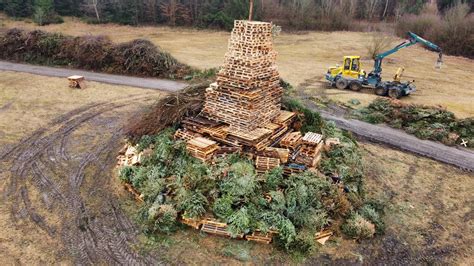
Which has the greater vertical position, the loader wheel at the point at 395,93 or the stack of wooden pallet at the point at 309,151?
the loader wheel at the point at 395,93

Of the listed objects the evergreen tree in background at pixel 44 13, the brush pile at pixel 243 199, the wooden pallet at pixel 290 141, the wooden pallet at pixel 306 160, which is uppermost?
the evergreen tree in background at pixel 44 13

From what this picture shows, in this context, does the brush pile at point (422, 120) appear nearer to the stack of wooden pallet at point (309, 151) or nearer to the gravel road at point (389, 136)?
the gravel road at point (389, 136)

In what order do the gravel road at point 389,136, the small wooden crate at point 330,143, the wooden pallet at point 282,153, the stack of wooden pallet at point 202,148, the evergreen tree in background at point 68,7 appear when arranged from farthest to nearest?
the evergreen tree in background at point 68,7, the gravel road at point 389,136, the small wooden crate at point 330,143, the wooden pallet at point 282,153, the stack of wooden pallet at point 202,148

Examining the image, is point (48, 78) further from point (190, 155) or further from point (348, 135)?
point (348, 135)

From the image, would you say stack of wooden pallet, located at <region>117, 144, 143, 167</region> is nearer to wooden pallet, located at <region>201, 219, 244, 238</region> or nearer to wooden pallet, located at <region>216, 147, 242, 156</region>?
wooden pallet, located at <region>216, 147, 242, 156</region>

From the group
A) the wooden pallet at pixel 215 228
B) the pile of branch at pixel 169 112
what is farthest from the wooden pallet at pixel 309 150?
the pile of branch at pixel 169 112

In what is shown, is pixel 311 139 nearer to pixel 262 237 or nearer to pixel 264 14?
pixel 262 237
